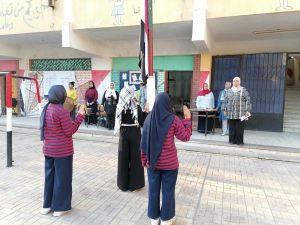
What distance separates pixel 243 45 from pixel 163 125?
7339 mm

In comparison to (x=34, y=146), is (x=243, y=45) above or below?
above

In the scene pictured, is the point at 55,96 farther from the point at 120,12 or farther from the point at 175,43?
the point at 175,43

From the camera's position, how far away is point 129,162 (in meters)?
4.24

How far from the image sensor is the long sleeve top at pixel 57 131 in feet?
10.4

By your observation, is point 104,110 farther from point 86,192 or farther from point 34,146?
point 86,192

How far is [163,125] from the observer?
286cm

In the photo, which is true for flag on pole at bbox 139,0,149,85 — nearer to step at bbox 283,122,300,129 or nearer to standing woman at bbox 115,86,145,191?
standing woman at bbox 115,86,145,191

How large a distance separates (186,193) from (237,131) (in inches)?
132

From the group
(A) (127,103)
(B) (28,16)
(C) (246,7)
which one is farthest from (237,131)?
(B) (28,16)

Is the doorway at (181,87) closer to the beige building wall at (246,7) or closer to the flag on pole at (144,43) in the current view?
the beige building wall at (246,7)

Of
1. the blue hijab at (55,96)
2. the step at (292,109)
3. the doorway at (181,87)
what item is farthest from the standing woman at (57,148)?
the step at (292,109)

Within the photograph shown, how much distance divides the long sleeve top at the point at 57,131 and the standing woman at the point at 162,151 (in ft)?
3.28

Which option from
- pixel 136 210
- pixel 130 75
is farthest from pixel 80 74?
pixel 136 210

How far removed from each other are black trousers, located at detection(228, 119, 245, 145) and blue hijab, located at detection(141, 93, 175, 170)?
454 cm
